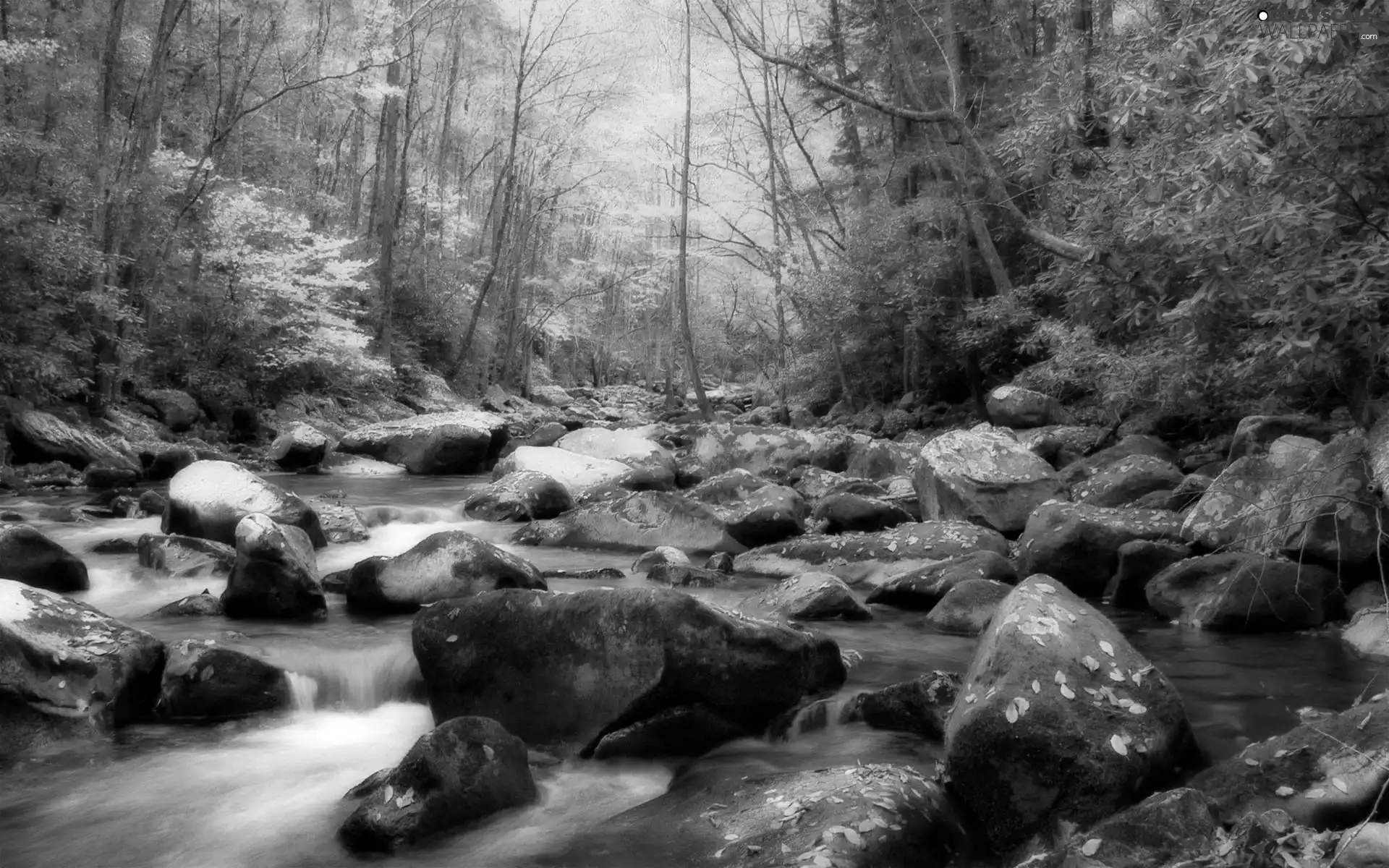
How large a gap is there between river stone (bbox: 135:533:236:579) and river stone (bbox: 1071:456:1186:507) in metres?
7.01

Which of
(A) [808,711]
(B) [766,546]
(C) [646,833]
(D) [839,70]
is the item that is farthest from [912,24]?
(C) [646,833]

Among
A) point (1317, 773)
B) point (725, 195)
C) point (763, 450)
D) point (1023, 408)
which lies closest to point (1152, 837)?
point (1317, 773)

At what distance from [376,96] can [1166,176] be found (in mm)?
17263

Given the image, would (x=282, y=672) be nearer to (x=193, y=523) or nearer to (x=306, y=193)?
(x=193, y=523)

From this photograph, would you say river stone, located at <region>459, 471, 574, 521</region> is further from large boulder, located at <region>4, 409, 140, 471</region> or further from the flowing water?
large boulder, located at <region>4, 409, 140, 471</region>

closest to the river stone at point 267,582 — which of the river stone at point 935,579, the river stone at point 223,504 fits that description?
the river stone at point 223,504

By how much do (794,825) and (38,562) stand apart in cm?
575

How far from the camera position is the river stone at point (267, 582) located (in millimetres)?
6238

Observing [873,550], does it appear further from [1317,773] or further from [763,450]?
[763,450]

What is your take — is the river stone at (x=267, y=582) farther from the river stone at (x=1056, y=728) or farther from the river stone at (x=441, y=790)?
the river stone at (x=1056, y=728)

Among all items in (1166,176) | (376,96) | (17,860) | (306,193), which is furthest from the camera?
(306,193)

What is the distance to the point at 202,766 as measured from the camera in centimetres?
434

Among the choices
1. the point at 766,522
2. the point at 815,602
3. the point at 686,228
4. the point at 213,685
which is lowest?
the point at 213,685

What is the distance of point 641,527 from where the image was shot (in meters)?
9.41
